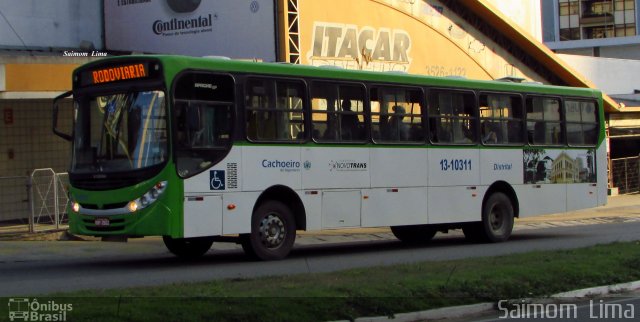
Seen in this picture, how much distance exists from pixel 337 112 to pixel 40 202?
8.53m

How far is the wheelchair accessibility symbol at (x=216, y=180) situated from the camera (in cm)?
1427

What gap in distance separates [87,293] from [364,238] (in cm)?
1251

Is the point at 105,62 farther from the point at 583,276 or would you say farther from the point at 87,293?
the point at 583,276

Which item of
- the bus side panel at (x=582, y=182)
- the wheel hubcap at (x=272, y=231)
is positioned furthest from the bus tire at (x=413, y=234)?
the wheel hubcap at (x=272, y=231)

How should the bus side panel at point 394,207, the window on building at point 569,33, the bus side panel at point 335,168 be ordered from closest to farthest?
the bus side panel at point 335,168 < the bus side panel at point 394,207 < the window on building at point 569,33

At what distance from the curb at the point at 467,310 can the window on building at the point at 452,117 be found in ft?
21.4

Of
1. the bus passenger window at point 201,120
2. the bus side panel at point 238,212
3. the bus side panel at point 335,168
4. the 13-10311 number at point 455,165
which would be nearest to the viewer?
the bus passenger window at point 201,120

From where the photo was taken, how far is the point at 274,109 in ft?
50.0

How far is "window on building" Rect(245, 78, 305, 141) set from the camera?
1491cm

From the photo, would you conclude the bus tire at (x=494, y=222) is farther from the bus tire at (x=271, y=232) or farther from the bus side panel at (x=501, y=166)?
the bus tire at (x=271, y=232)

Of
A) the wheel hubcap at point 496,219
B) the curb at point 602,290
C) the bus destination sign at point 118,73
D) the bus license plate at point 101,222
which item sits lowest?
the curb at point 602,290

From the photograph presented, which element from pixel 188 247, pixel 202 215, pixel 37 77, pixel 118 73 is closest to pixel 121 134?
pixel 118 73

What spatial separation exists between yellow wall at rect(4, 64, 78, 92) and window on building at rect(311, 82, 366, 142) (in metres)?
8.21

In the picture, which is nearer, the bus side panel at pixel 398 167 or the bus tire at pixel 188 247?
the bus tire at pixel 188 247
